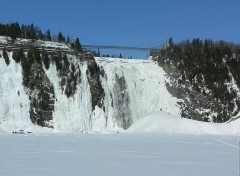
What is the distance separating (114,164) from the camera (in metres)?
14.3

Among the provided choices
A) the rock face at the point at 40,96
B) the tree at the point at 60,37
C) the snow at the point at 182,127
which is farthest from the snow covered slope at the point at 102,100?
the tree at the point at 60,37

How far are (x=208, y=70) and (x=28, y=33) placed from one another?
29.7 metres

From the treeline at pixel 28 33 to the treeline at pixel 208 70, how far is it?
15262 millimetres

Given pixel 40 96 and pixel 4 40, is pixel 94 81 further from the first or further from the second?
pixel 4 40

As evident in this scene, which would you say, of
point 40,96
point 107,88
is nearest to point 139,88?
point 107,88

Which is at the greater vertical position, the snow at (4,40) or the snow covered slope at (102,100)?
the snow at (4,40)

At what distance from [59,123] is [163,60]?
943 inches

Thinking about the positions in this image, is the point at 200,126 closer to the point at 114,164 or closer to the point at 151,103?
the point at 151,103

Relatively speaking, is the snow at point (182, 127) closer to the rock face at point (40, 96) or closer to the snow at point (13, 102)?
the rock face at point (40, 96)

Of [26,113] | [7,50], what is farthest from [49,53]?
[26,113]

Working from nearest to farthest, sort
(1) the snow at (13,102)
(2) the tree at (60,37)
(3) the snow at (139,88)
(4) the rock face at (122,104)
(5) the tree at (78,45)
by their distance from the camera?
1. (1) the snow at (13,102)
2. (4) the rock face at (122,104)
3. (3) the snow at (139,88)
4. (5) the tree at (78,45)
5. (2) the tree at (60,37)

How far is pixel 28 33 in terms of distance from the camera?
68.7 metres

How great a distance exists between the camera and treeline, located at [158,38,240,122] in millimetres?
65000

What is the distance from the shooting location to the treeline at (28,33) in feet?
205
